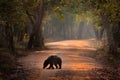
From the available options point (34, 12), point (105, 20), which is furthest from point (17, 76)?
point (34, 12)

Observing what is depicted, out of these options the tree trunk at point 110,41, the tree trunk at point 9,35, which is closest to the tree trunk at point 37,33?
the tree trunk at point 110,41

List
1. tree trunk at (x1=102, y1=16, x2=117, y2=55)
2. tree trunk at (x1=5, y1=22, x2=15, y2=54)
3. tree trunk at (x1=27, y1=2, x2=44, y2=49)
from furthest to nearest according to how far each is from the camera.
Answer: tree trunk at (x1=27, y1=2, x2=44, y2=49) < tree trunk at (x1=102, y1=16, x2=117, y2=55) < tree trunk at (x1=5, y1=22, x2=15, y2=54)

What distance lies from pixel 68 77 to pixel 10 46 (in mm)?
13187

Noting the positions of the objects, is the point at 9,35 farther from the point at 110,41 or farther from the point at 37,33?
the point at 37,33

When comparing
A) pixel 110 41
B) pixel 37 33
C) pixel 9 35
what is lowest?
pixel 110 41

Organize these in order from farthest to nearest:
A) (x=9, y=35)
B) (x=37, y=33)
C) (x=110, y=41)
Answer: (x=37, y=33), (x=110, y=41), (x=9, y=35)

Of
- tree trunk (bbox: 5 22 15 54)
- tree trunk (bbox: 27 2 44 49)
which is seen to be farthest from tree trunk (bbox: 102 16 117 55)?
tree trunk (bbox: 27 2 44 49)

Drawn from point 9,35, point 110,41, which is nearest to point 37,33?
point 110,41

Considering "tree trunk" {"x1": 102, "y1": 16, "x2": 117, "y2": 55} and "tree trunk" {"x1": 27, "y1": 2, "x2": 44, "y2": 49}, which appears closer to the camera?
"tree trunk" {"x1": 102, "y1": 16, "x2": 117, "y2": 55}

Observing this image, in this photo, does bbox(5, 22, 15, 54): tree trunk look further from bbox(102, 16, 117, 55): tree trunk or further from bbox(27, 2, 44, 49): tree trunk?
bbox(27, 2, 44, 49): tree trunk

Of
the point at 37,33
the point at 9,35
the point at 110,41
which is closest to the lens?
the point at 9,35

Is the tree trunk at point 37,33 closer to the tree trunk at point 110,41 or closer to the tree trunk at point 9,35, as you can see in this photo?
the tree trunk at point 110,41

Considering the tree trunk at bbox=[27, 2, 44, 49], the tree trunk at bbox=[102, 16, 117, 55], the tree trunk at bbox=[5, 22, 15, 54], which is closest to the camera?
the tree trunk at bbox=[5, 22, 15, 54]

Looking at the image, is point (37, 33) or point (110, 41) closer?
point (110, 41)
